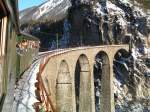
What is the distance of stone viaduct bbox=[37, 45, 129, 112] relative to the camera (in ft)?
159

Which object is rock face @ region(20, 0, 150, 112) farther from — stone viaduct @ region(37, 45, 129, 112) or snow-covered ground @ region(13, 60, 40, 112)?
snow-covered ground @ region(13, 60, 40, 112)

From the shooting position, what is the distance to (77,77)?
260ft

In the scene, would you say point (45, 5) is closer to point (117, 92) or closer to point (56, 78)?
point (117, 92)

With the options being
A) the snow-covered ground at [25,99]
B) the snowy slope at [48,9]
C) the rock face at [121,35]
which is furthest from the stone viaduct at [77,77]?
the snowy slope at [48,9]

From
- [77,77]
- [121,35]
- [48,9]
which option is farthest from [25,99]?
[48,9]

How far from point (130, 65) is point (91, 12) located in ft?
42.8

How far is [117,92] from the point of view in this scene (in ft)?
274

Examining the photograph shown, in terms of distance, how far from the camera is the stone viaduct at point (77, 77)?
159 feet

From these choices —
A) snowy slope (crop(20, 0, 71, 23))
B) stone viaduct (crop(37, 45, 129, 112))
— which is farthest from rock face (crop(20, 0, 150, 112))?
snowy slope (crop(20, 0, 71, 23))

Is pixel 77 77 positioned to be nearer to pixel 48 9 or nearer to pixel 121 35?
pixel 121 35

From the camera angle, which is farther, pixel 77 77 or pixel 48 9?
pixel 48 9

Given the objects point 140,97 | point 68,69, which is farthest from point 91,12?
point 68,69

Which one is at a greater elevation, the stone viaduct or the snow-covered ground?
the stone viaduct

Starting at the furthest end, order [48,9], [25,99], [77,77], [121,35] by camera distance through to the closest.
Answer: [48,9] < [121,35] < [77,77] < [25,99]
